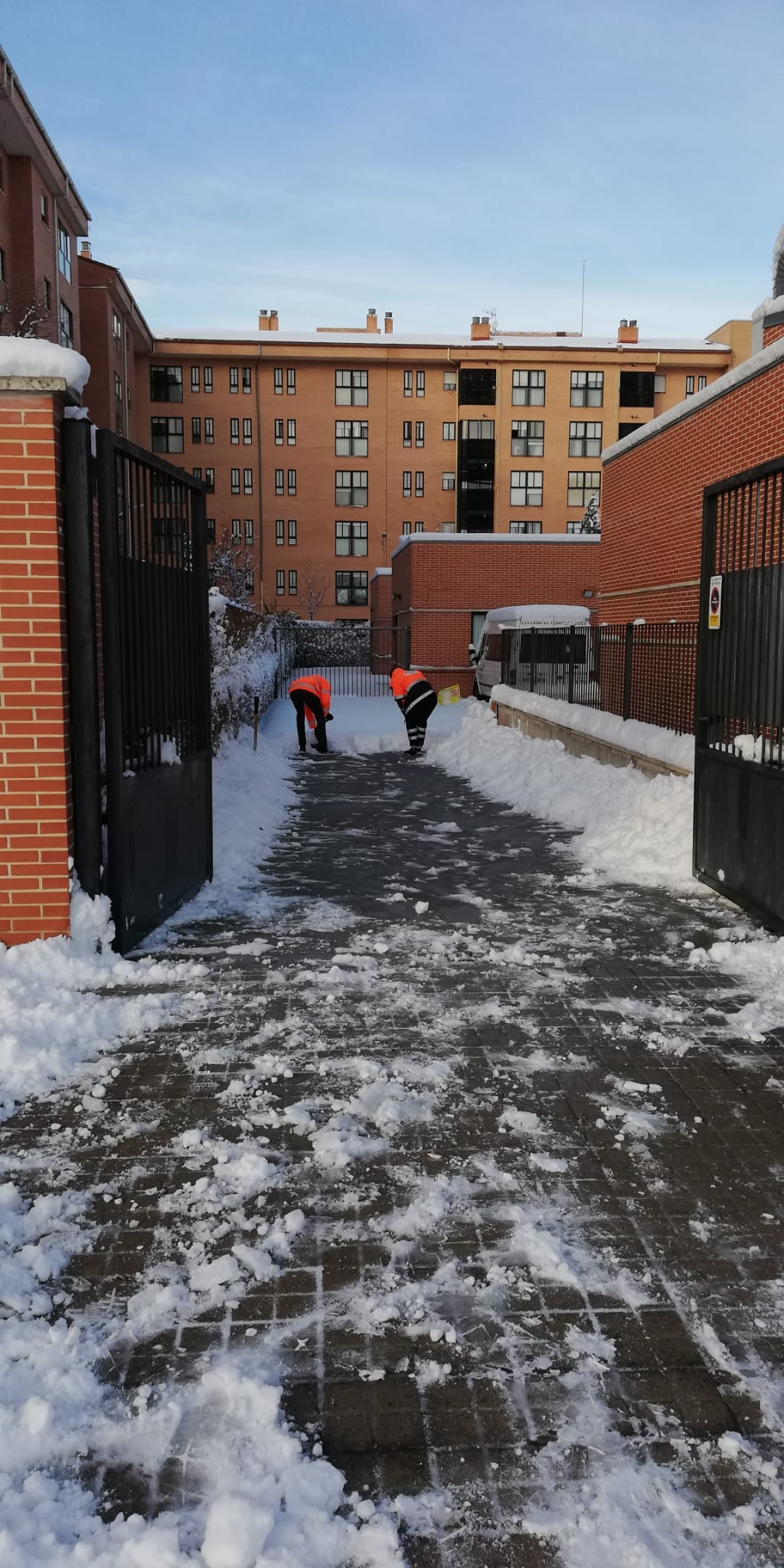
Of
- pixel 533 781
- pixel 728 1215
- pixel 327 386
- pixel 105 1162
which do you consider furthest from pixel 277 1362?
pixel 327 386

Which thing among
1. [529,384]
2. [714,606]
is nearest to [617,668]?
[714,606]

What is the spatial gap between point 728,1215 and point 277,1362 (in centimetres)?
159

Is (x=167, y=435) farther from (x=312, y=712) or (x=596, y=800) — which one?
(x=596, y=800)

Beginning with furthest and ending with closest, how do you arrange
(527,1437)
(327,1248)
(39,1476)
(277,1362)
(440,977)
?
(440,977) < (327,1248) < (277,1362) < (527,1437) < (39,1476)

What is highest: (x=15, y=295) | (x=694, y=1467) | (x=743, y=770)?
(x=15, y=295)

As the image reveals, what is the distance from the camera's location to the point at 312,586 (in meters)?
63.4

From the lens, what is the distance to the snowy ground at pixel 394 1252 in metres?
2.24

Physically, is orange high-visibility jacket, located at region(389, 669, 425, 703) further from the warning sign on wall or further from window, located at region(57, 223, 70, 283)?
window, located at region(57, 223, 70, 283)

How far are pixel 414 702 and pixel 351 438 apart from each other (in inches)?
1963

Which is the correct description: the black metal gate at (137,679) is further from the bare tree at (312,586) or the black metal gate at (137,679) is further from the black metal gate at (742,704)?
the bare tree at (312,586)

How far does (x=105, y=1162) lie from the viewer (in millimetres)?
3695

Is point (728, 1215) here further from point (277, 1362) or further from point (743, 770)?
point (743, 770)

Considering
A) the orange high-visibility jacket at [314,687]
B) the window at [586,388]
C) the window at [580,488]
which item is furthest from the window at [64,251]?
the window at [580,488]

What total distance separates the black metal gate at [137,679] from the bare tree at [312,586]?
56323mm
